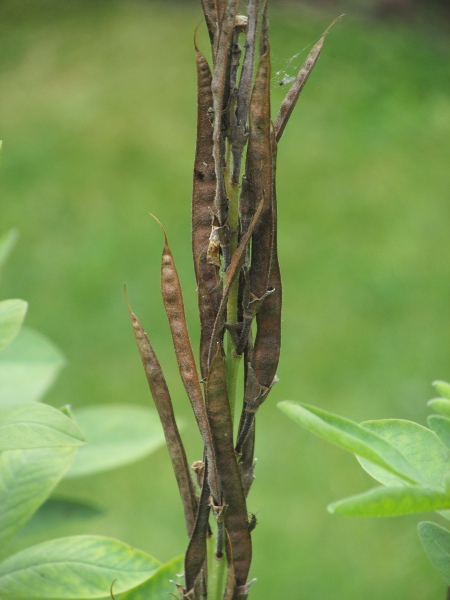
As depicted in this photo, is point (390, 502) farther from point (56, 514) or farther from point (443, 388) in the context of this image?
point (56, 514)

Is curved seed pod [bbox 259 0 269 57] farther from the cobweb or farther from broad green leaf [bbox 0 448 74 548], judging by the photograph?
broad green leaf [bbox 0 448 74 548]

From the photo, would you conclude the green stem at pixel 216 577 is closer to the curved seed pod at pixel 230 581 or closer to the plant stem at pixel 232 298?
the curved seed pod at pixel 230 581

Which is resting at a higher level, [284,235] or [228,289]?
[284,235]

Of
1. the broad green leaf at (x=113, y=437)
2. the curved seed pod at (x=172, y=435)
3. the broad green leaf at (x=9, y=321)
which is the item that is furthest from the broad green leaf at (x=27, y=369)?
the curved seed pod at (x=172, y=435)

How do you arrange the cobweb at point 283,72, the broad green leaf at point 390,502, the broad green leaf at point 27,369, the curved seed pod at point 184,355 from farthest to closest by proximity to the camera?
the broad green leaf at point 27,369
the cobweb at point 283,72
the curved seed pod at point 184,355
the broad green leaf at point 390,502

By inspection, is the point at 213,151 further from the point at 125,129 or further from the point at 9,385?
the point at 125,129

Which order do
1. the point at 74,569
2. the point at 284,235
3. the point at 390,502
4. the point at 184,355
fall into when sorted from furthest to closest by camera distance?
the point at 284,235 < the point at 74,569 < the point at 184,355 < the point at 390,502

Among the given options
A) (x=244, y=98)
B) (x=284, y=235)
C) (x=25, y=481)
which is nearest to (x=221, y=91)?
(x=244, y=98)
